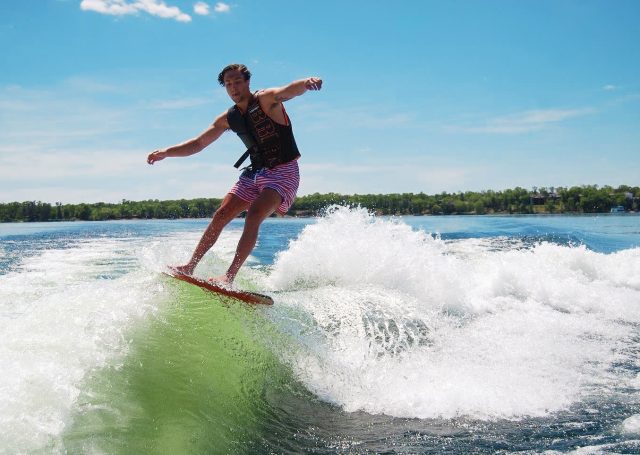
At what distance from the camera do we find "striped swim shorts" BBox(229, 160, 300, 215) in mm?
5992

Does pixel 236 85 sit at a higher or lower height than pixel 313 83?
higher

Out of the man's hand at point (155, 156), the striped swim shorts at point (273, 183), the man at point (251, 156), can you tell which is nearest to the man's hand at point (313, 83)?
the man at point (251, 156)

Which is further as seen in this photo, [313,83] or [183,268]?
[183,268]

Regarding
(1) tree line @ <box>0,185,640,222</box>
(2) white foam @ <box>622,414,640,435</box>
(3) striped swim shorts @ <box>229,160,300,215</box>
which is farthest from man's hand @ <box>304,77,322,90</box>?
(1) tree line @ <box>0,185,640,222</box>

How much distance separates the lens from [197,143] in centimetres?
626

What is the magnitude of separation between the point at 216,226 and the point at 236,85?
1557 mm

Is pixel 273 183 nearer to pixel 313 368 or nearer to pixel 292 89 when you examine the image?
pixel 292 89

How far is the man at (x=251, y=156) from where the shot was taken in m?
5.71

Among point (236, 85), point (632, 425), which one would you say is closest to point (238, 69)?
point (236, 85)

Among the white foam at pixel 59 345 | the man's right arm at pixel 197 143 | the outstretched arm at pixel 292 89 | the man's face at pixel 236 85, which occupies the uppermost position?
the man's face at pixel 236 85

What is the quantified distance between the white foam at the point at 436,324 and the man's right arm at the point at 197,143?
6.89 feet

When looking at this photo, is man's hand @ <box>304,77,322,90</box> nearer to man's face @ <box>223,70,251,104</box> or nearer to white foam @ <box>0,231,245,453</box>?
man's face @ <box>223,70,251,104</box>

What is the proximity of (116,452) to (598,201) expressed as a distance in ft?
258

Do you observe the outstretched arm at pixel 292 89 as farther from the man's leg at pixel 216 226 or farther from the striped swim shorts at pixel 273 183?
the man's leg at pixel 216 226
